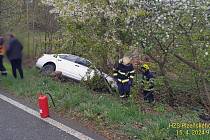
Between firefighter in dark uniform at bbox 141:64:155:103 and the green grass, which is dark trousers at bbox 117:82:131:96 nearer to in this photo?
firefighter in dark uniform at bbox 141:64:155:103

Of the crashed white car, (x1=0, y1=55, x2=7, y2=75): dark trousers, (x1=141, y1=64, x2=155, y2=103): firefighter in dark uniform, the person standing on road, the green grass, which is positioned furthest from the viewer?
the crashed white car

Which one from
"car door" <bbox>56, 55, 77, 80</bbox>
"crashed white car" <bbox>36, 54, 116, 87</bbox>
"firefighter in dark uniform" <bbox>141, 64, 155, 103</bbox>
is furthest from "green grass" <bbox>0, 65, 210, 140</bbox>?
"car door" <bbox>56, 55, 77, 80</bbox>

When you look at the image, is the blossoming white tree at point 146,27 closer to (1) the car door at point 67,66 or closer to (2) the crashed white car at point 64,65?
(2) the crashed white car at point 64,65

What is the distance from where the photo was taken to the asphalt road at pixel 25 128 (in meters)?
5.85

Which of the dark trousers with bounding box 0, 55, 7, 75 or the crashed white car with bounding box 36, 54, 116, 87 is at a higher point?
the dark trousers with bounding box 0, 55, 7, 75

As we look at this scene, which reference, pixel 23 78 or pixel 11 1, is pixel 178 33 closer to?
pixel 23 78

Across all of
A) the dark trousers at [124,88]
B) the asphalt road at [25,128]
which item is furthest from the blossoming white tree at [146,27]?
the asphalt road at [25,128]

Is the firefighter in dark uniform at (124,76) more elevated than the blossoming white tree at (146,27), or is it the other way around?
the blossoming white tree at (146,27)

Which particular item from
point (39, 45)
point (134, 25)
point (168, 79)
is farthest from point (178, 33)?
point (39, 45)

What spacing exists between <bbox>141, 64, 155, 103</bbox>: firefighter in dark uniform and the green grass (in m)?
0.53

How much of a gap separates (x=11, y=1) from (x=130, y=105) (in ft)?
29.7

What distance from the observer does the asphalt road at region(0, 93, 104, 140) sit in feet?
19.2

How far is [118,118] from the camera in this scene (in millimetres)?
6434

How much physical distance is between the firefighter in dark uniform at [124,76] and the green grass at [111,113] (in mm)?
947
